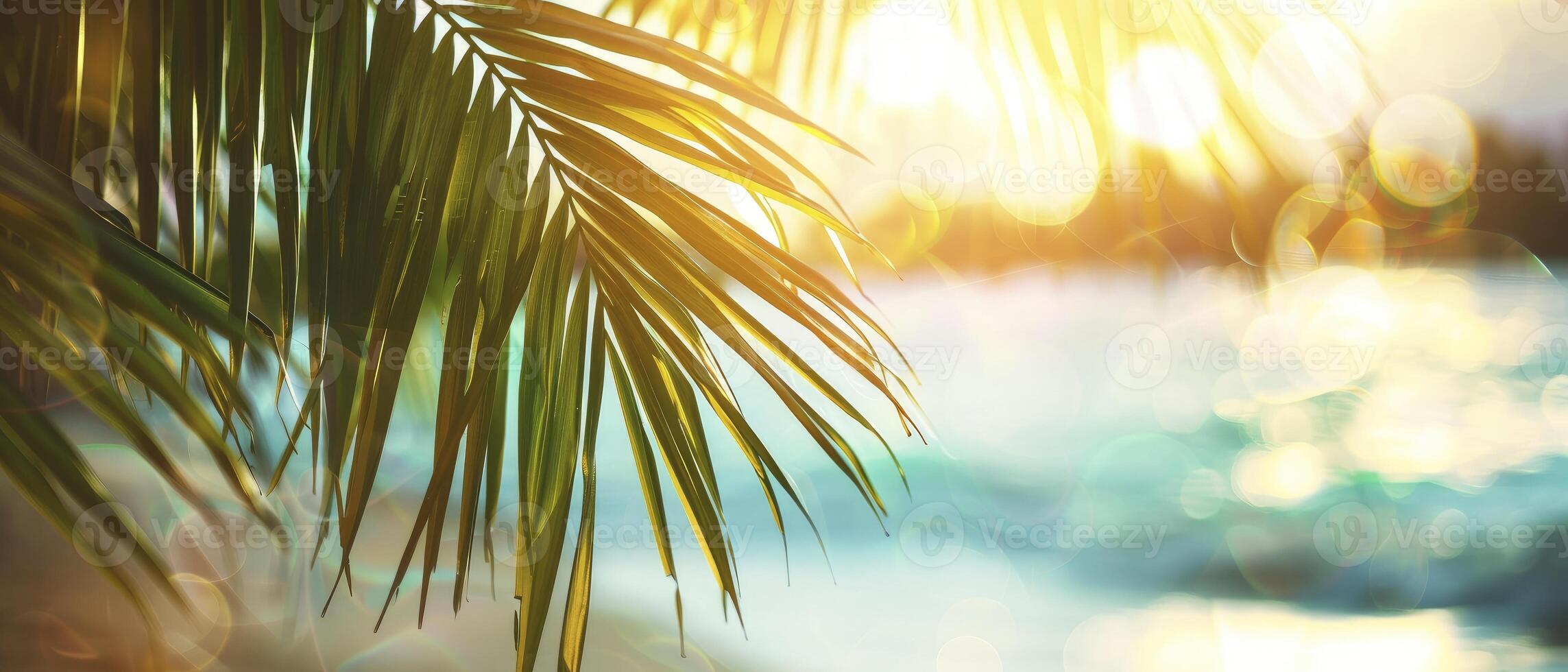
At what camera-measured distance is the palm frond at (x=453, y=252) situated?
0.30 meters

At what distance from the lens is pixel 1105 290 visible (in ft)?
9.66

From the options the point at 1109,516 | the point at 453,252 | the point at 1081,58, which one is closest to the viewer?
the point at 453,252

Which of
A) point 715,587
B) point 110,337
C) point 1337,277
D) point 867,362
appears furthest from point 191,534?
point 1337,277

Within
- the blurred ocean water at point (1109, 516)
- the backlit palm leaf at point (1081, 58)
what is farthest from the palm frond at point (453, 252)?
the blurred ocean water at point (1109, 516)

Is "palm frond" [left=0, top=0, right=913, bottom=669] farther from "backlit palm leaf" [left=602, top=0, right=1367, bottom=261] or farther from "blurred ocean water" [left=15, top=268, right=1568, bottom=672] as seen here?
"blurred ocean water" [left=15, top=268, right=1568, bottom=672]

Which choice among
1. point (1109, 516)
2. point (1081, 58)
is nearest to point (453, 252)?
point (1081, 58)

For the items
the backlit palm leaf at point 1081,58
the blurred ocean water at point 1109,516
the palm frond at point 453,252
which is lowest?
the blurred ocean water at point 1109,516

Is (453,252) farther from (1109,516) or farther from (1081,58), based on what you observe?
(1109,516)

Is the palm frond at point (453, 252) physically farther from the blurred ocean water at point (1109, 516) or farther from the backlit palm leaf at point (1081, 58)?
the blurred ocean water at point (1109, 516)

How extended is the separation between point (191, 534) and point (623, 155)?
1.57 m

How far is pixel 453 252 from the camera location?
329mm

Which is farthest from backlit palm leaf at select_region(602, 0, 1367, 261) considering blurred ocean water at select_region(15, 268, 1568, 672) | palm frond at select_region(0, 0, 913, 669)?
blurred ocean water at select_region(15, 268, 1568, 672)

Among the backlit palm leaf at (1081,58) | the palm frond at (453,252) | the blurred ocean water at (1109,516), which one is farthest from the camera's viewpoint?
the blurred ocean water at (1109,516)

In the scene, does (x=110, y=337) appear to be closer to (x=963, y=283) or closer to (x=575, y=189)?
(x=575, y=189)
